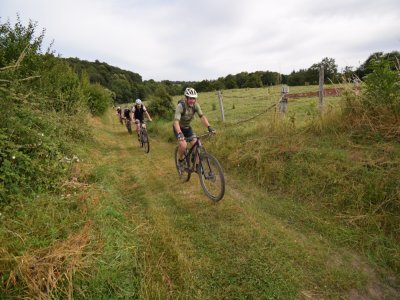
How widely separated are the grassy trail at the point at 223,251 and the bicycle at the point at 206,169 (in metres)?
0.24

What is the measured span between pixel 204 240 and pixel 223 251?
15.2 inches

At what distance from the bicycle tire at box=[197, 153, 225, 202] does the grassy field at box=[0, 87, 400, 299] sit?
209mm

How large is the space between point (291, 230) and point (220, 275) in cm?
163

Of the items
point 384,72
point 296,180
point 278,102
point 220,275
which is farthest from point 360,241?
point 278,102

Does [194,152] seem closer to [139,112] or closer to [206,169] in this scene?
[206,169]

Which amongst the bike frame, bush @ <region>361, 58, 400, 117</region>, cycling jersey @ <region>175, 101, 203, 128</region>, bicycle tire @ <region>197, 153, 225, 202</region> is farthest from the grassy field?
cycling jersey @ <region>175, 101, 203, 128</region>

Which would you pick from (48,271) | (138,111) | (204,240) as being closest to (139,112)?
(138,111)

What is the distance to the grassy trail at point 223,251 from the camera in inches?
119

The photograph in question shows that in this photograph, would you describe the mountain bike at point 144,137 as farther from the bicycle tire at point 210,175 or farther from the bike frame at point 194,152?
the bicycle tire at point 210,175

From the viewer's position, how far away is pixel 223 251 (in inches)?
145

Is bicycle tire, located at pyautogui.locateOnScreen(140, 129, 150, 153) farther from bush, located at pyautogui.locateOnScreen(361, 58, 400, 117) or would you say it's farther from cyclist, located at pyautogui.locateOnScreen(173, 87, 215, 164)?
bush, located at pyautogui.locateOnScreen(361, 58, 400, 117)

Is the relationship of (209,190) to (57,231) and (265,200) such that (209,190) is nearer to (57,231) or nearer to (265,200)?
(265,200)

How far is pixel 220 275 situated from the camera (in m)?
3.26

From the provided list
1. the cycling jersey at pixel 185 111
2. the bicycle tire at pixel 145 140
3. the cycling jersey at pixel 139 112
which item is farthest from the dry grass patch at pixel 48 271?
the cycling jersey at pixel 139 112
